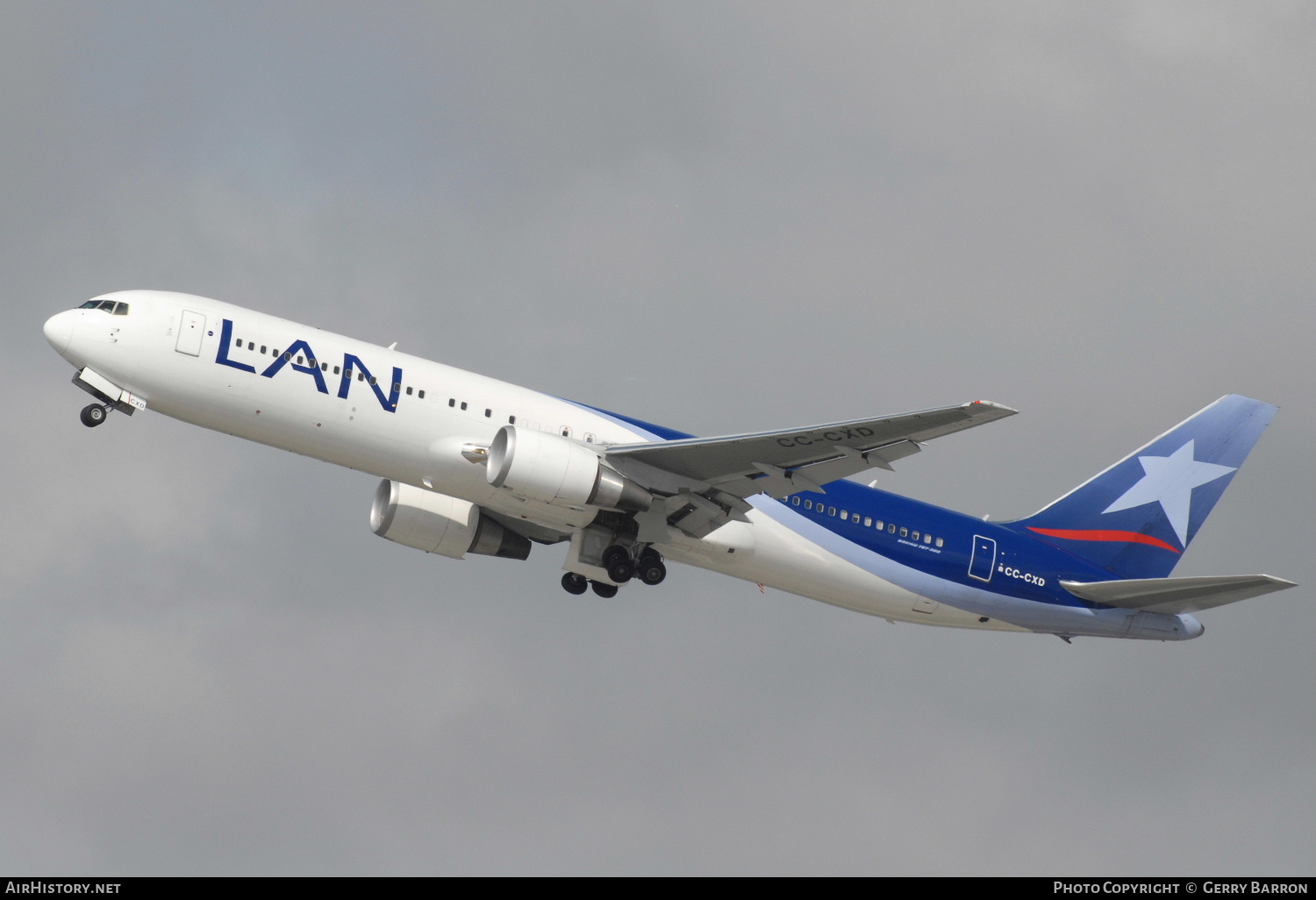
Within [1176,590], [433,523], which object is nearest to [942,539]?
[1176,590]

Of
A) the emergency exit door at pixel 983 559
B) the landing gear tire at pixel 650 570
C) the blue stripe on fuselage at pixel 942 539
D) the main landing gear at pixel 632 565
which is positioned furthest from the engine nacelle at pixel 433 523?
the emergency exit door at pixel 983 559

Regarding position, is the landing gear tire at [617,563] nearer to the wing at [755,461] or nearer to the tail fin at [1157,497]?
the wing at [755,461]

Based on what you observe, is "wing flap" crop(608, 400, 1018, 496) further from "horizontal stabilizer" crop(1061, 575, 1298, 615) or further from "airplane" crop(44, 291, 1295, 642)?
"horizontal stabilizer" crop(1061, 575, 1298, 615)

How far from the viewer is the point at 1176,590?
4094 cm

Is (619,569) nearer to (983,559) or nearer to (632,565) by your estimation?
(632,565)

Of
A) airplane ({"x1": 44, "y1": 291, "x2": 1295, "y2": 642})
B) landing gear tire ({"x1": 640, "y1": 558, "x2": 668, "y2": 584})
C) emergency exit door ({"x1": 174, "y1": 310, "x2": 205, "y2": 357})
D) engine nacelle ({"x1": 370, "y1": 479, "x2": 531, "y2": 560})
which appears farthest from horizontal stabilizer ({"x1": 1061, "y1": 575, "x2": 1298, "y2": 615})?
emergency exit door ({"x1": 174, "y1": 310, "x2": 205, "y2": 357})

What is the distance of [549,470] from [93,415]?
450 inches

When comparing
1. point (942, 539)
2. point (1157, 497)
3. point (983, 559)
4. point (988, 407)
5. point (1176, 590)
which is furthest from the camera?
point (1157, 497)

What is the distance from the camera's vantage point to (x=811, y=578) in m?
40.4

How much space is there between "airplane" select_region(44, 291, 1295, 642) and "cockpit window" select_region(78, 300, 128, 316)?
0.14 feet

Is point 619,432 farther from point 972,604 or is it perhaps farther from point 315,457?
point 972,604

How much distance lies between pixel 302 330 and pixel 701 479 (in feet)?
35.8
